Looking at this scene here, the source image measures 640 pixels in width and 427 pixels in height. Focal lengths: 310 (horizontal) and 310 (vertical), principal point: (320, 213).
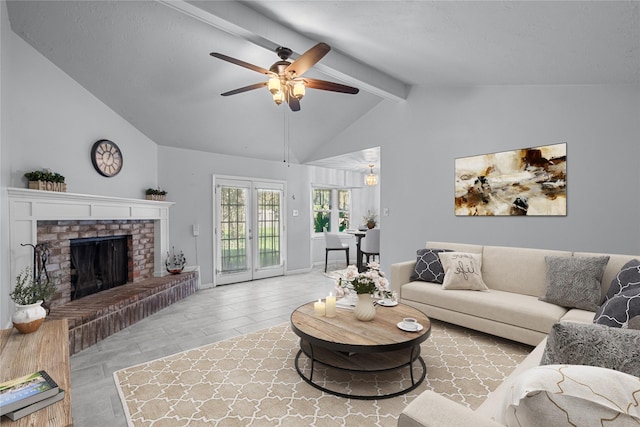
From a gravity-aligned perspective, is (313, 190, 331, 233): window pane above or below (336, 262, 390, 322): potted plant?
above

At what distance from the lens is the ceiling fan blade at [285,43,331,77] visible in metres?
2.28

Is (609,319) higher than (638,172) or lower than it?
lower

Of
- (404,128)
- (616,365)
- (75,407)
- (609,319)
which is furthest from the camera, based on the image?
(404,128)

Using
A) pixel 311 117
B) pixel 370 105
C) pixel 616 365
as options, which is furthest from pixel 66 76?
pixel 616 365

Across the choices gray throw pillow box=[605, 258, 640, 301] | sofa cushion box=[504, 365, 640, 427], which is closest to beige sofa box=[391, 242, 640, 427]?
gray throw pillow box=[605, 258, 640, 301]

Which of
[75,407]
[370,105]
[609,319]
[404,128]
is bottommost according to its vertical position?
[75,407]

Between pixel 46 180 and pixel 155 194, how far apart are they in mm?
1642

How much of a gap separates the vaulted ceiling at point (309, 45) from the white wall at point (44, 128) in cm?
17

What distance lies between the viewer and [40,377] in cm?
148

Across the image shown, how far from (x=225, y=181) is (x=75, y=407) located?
4.00 m

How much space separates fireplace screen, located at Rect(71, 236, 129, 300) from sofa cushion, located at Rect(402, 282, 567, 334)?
378 centimetres

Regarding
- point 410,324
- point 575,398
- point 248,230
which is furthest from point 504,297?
point 248,230

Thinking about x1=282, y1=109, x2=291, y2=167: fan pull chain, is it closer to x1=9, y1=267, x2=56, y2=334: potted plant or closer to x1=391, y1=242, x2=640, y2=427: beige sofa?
x1=391, y1=242, x2=640, y2=427: beige sofa

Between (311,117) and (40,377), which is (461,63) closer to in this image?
(311,117)
